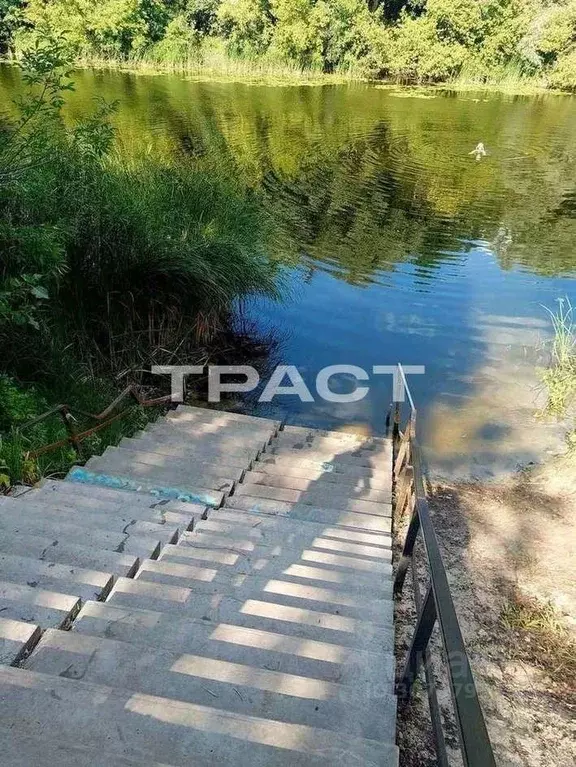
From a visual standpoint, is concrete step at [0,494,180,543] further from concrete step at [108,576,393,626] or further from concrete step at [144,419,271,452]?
concrete step at [144,419,271,452]

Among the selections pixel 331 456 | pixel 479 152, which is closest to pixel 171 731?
pixel 331 456

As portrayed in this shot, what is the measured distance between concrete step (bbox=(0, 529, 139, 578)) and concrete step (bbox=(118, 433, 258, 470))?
2140 millimetres

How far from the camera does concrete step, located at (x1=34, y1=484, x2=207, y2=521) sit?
3.73 metres

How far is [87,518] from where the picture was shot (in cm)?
330

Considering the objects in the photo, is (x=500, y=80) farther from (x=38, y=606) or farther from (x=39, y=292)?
(x=38, y=606)

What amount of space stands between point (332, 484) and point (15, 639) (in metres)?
3.26

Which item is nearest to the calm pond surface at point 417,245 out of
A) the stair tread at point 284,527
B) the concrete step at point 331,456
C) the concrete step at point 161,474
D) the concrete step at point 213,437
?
the concrete step at point 331,456

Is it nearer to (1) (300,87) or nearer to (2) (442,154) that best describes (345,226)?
(2) (442,154)

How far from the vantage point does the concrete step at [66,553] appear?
2715 millimetres

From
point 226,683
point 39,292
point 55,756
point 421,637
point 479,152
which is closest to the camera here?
point 55,756

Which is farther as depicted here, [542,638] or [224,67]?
[224,67]

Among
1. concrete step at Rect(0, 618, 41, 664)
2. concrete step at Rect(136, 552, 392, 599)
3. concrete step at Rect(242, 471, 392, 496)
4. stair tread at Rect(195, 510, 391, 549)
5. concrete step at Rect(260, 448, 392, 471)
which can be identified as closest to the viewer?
concrete step at Rect(0, 618, 41, 664)

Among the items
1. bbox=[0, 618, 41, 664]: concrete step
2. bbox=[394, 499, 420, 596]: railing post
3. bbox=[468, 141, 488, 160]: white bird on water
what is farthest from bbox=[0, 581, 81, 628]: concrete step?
bbox=[468, 141, 488, 160]: white bird on water

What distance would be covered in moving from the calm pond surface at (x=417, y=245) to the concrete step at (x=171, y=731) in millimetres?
5192
